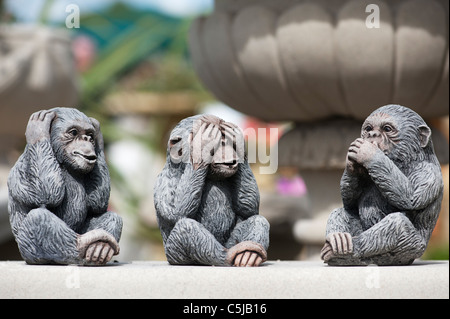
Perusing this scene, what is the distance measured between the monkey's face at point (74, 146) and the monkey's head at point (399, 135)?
0.99m

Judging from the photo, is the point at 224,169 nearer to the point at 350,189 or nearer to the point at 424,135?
the point at 350,189

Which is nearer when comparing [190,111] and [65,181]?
[65,181]

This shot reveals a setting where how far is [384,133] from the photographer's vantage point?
290 centimetres

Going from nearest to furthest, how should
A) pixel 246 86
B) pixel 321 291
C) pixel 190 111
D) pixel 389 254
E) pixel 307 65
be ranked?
pixel 321 291
pixel 389 254
pixel 307 65
pixel 246 86
pixel 190 111

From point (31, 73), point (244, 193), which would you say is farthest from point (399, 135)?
point (31, 73)

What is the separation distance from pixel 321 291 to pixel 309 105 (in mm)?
1915

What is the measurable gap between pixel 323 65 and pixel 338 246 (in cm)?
150

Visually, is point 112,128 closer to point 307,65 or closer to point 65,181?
point 307,65

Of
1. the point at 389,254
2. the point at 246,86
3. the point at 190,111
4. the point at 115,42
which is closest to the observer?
the point at 389,254

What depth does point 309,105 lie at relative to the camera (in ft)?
14.3

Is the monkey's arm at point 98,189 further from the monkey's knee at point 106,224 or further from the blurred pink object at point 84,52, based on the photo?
the blurred pink object at point 84,52

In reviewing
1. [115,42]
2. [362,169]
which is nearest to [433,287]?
[362,169]

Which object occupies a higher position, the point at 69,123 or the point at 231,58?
the point at 231,58

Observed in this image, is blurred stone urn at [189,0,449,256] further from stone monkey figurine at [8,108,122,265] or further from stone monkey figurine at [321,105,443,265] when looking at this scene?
stone monkey figurine at [8,108,122,265]
